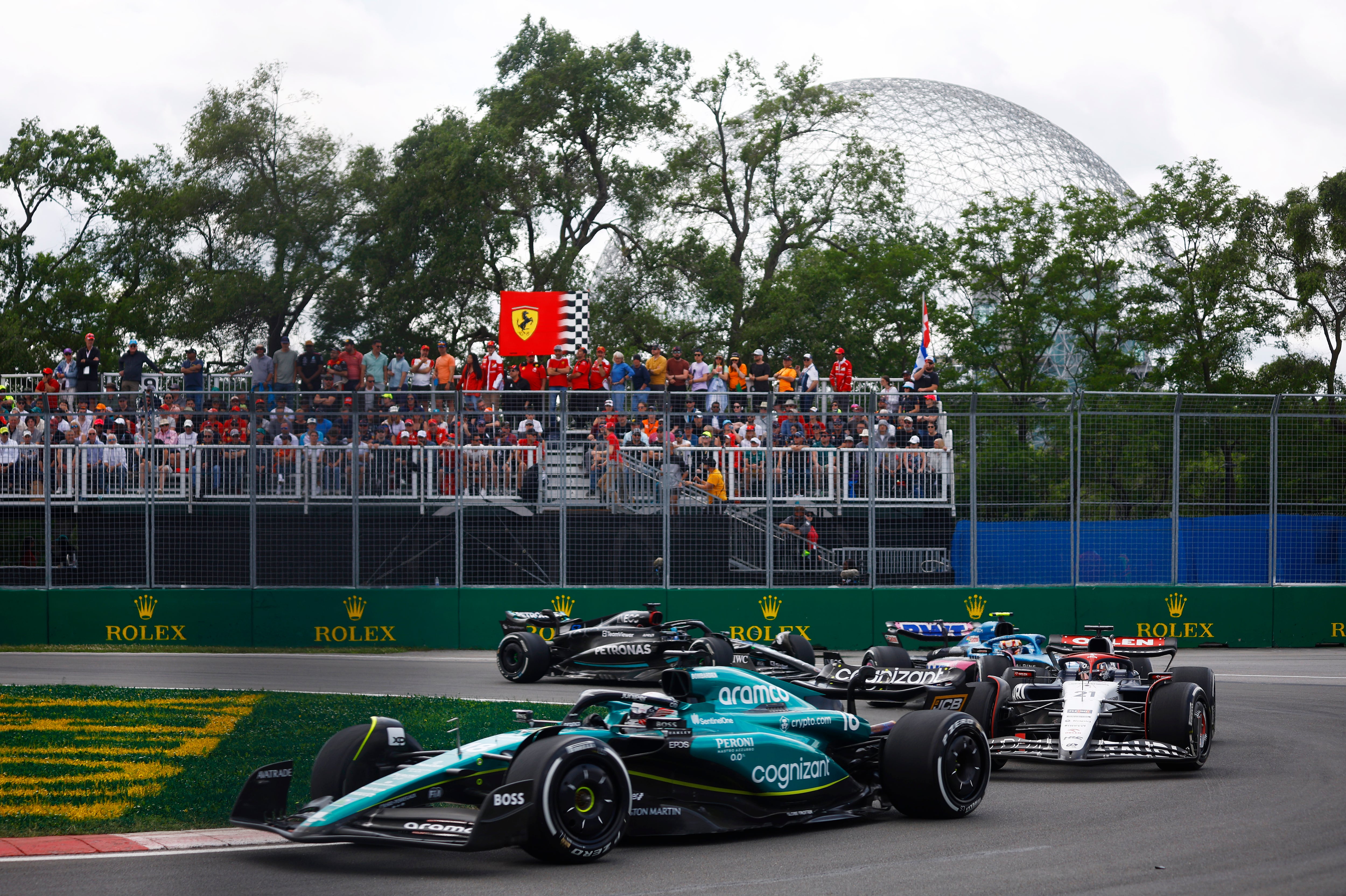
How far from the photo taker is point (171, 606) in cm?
2217

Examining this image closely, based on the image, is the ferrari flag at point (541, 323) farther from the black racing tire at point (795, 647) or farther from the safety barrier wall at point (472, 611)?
the black racing tire at point (795, 647)

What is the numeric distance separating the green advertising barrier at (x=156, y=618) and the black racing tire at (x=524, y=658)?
21.5ft

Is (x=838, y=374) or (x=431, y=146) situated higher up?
(x=431, y=146)

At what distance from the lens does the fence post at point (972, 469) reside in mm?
22000

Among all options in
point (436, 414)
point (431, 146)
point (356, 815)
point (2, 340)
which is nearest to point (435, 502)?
point (436, 414)

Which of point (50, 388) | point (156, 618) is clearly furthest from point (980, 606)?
point (50, 388)

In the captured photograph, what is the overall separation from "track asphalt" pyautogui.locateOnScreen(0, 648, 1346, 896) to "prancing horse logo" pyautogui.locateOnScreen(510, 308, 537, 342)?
738 inches

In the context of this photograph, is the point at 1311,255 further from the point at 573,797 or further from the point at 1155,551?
the point at 573,797

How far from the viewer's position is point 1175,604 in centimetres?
2278

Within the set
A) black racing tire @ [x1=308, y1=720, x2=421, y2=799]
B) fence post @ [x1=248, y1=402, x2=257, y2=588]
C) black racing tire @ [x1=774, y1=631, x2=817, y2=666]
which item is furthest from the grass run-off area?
fence post @ [x1=248, y1=402, x2=257, y2=588]

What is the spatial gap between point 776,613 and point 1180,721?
11618mm

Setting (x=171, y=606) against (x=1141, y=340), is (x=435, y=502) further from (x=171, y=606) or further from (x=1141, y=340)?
(x=1141, y=340)

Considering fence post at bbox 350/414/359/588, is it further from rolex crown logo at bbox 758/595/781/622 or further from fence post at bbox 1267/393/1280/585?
fence post at bbox 1267/393/1280/585

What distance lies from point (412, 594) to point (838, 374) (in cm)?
880
